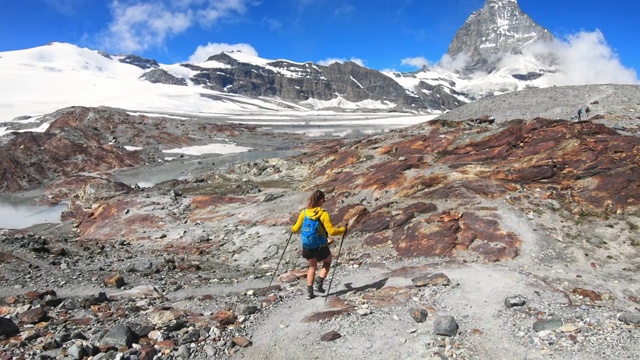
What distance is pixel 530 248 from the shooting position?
38.3 ft

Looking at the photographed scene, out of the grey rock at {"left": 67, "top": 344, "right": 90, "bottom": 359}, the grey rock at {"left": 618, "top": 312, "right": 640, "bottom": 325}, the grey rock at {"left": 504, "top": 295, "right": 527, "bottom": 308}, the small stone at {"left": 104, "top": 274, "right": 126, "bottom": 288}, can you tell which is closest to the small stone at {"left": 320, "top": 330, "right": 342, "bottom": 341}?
the grey rock at {"left": 504, "top": 295, "right": 527, "bottom": 308}

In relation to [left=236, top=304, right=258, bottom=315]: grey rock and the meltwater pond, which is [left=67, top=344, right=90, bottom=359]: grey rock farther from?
the meltwater pond

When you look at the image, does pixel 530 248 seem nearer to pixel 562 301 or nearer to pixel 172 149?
pixel 562 301

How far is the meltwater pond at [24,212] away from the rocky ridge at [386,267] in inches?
234

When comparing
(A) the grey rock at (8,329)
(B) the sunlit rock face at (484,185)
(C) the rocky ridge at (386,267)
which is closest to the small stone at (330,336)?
(C) the rocky ridge at (386,267)

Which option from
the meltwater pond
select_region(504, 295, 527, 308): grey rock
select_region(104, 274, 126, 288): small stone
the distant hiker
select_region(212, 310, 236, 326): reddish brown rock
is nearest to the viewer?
select_region(504, 295, 527, 308): grey rock

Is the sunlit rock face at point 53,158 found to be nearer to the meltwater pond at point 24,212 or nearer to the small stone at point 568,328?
the meltwater pond at point 24,212

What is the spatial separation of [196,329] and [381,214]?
8.40m

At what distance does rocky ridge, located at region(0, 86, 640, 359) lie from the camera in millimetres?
7656

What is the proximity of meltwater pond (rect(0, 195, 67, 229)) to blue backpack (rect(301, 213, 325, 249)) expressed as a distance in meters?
23.1

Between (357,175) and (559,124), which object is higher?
(559,124)

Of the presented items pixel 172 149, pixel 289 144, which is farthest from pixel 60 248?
pixel 289 144

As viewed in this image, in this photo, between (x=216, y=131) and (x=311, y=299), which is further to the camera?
(x=216, y=131)

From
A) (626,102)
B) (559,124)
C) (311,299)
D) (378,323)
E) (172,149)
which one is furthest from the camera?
(172,149)
